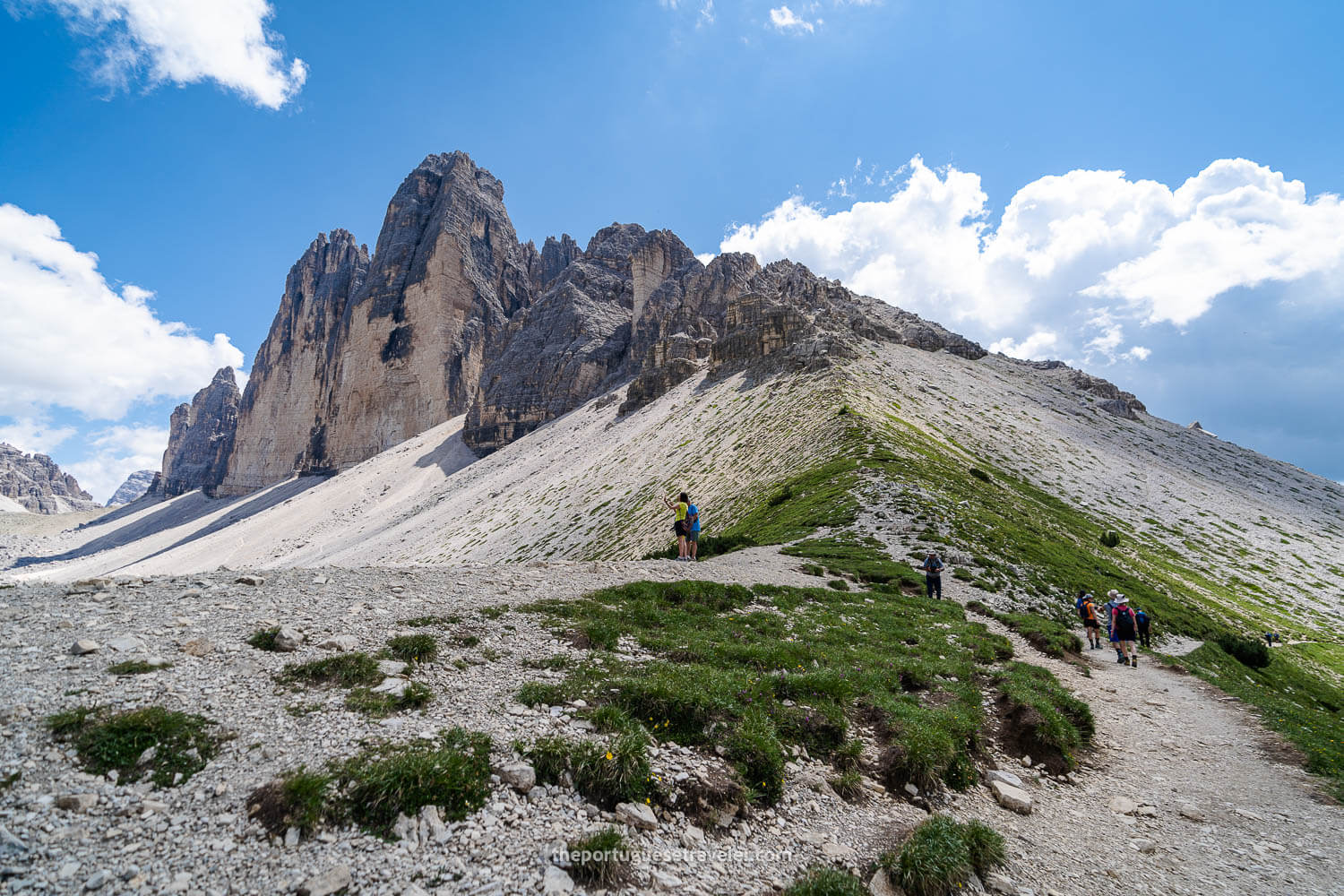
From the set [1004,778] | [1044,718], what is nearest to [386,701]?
[1004,778]

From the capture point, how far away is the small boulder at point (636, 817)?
19.6 feet

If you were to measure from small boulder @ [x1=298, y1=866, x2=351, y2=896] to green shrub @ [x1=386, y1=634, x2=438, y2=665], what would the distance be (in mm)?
4015

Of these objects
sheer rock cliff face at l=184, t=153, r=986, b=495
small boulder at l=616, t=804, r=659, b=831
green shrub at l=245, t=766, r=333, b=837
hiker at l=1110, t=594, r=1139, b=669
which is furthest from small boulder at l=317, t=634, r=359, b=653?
sheer rock cliff face at l=184, t=153, r=986, b=495

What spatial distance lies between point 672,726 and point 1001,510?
27870 mm

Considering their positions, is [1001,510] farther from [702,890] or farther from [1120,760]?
[702,890]

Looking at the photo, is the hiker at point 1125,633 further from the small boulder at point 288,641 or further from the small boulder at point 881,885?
the small boulder at point 288,641

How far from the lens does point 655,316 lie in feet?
359

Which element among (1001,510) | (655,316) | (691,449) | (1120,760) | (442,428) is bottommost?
(1120,760)

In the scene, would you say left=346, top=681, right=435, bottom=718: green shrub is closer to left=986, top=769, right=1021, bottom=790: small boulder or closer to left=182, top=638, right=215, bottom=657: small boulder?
left=182, top=638, right=215, bottom=657: small boulder

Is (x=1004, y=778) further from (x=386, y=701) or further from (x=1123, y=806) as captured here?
(x=386, y=701)

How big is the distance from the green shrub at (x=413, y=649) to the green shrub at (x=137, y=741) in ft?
8.89

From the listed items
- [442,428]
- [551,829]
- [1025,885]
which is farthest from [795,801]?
[442,428]

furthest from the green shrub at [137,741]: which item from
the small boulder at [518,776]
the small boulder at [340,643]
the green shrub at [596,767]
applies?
the green shrub at [596,767]

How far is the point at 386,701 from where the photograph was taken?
23.6 feet
